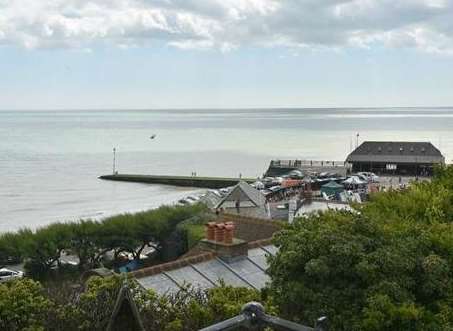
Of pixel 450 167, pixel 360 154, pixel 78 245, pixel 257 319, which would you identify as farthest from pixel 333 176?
pixel 257 319

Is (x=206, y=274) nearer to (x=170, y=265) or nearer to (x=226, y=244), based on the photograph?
(x=170, y=265)

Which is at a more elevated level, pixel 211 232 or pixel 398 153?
pixel 398 153

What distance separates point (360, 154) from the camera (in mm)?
84438

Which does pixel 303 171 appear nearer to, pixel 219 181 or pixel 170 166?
pixel 219 181

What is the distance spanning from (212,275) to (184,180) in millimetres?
64455

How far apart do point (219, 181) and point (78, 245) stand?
4535cm

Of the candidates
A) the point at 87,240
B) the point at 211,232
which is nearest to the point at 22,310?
the point at 211,232

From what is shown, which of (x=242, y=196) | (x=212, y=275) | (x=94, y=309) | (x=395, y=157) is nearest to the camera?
(x=94, y=309)

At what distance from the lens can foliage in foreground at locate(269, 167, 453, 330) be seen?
377 inches

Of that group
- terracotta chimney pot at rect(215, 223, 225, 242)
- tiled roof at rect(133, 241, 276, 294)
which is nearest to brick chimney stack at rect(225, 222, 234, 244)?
terracotta chimney pot at rect(215, 223, 225, 242)

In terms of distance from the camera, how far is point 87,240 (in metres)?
32.4

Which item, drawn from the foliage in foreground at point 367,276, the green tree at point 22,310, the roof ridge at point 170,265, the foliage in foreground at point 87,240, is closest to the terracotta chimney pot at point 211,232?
the roof ridge at point 170,265

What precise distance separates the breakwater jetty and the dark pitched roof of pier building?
58.3ft

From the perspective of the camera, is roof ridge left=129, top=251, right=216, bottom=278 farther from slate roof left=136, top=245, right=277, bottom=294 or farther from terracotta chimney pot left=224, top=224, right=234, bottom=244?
terracotta chimney pot left=224, top=224, right=234, bottom=244
